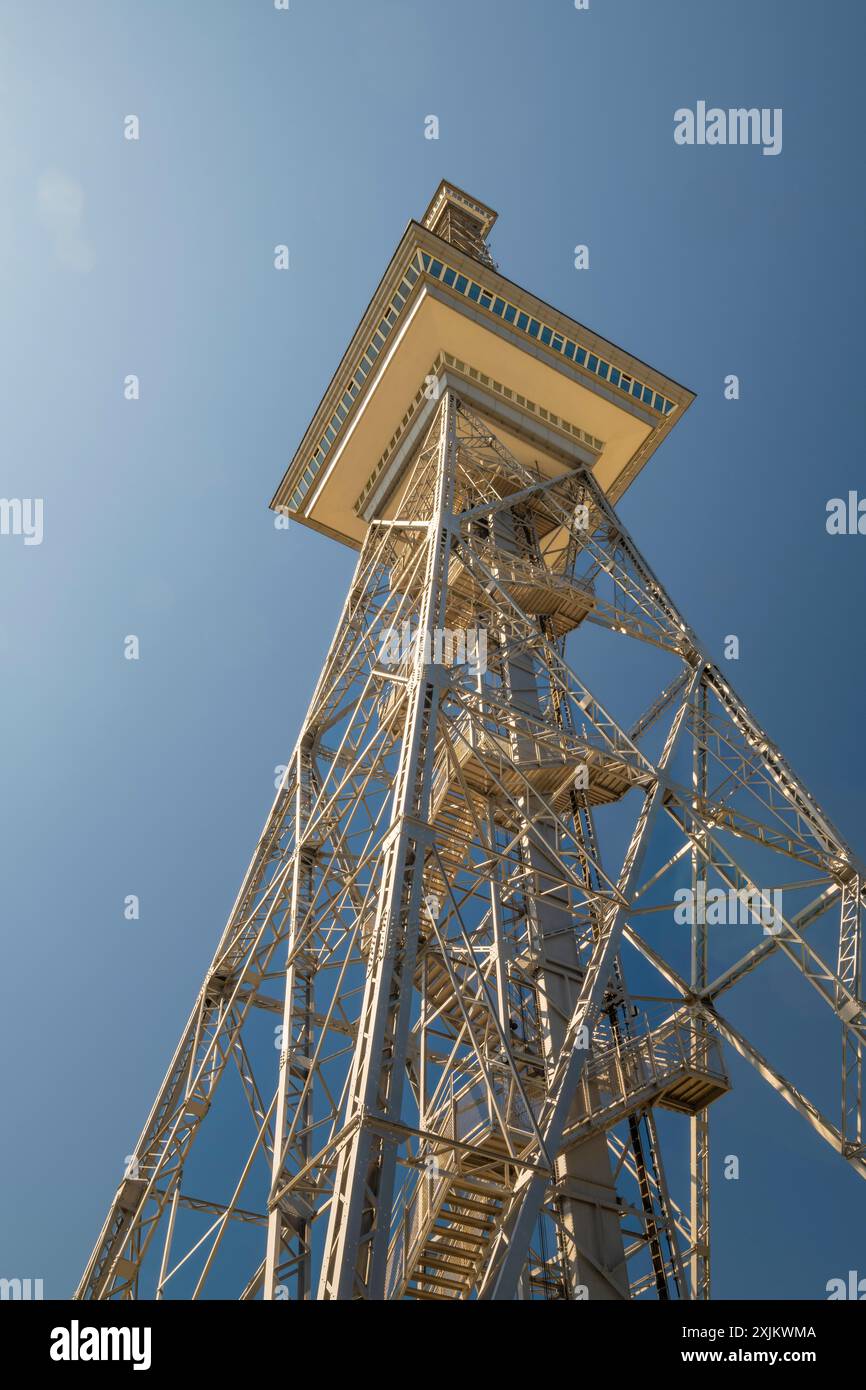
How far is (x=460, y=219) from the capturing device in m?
32.8

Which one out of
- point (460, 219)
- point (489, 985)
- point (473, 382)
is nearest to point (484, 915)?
point (489, 985)

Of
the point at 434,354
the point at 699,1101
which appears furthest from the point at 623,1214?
the point at 434,354

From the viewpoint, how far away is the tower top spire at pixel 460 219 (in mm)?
31406

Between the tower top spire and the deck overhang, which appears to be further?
the tower top spire

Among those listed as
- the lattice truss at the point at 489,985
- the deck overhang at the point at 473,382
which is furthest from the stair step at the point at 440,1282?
the deck overhang at the point at 473,382

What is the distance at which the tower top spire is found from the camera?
31406 millimetres

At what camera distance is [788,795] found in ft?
59.3

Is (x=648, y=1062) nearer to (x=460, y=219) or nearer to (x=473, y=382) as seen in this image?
(x=473, y=382)
